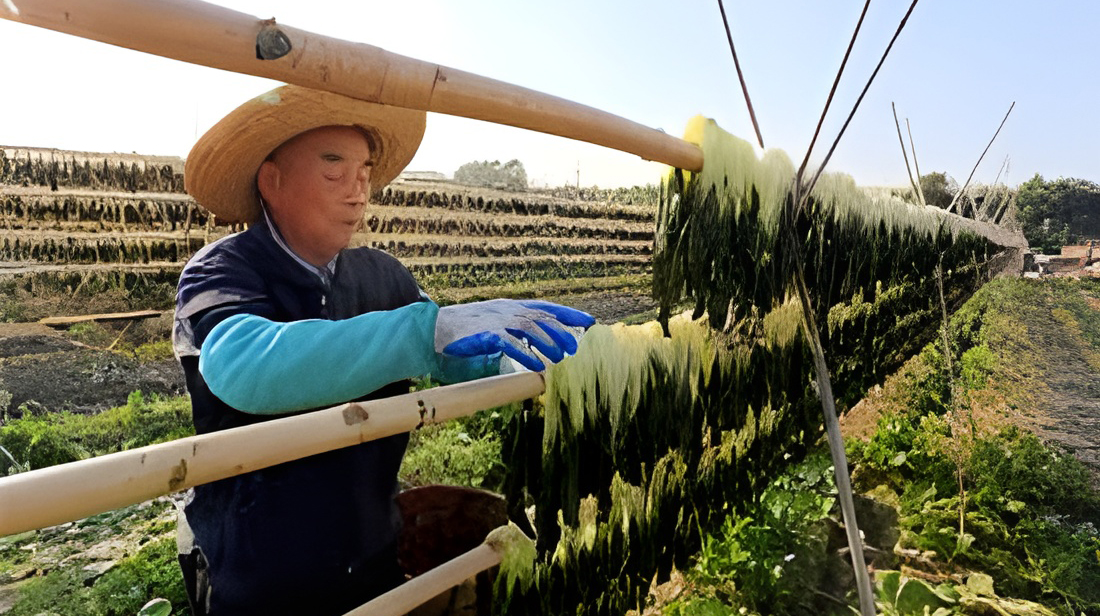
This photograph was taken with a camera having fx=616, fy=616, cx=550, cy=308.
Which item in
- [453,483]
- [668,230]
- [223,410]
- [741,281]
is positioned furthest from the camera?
[741,281]

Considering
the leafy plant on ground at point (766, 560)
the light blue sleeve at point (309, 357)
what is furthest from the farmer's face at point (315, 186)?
the leafy plant on ground at point (766, 560)

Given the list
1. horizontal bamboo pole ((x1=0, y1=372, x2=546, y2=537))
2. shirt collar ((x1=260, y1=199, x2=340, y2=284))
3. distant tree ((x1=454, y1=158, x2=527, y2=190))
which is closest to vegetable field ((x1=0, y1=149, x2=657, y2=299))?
distant tree ((x1=454, y1=158, x2=527, y2=190))

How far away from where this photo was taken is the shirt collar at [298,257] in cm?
136

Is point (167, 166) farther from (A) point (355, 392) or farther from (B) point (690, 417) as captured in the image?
(B) point (690, 417)

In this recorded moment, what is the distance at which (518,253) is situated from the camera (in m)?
2.43

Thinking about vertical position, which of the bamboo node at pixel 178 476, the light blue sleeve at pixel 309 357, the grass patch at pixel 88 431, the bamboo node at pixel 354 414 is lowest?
the grass patch at pixel 88 431

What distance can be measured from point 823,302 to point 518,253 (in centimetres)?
208

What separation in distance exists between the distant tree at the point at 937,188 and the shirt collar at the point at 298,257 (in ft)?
25.4

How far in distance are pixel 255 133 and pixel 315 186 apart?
0.51 feet

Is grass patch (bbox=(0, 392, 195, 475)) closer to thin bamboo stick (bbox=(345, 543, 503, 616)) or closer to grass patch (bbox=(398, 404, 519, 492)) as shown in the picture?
grass patch (bbox=(398, 404, 519, 492))

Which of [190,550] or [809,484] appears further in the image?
[809,484]

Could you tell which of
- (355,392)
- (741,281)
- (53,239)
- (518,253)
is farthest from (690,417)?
(53,239)

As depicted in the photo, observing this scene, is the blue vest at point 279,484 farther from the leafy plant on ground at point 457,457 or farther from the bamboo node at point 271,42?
the bamboo node at point 271,42

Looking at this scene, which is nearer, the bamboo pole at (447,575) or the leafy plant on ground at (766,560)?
the bamboo pole at (447,575)
